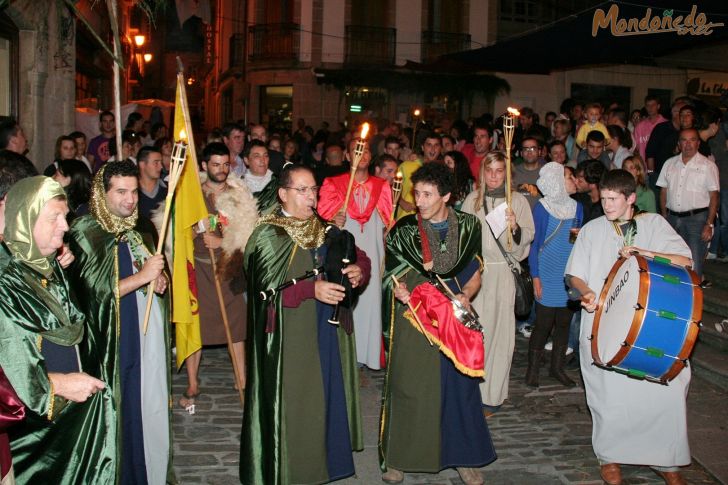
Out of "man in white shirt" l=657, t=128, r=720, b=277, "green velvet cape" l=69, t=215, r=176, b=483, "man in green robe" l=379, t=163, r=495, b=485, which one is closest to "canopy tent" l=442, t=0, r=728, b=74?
"man in white shirt" l=657, t=128, r=720, b=277

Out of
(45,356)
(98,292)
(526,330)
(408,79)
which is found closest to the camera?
(45,356)

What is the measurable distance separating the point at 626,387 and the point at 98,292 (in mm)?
3609

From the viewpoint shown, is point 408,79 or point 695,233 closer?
point 695,233

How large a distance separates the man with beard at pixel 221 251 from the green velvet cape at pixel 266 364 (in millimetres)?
1656

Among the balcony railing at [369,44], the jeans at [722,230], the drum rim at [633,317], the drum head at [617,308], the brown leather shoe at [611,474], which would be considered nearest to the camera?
the drum rim at [633,317]

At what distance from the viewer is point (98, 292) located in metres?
4.79

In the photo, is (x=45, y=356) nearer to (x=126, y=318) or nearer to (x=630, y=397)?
(x=126, y=318)

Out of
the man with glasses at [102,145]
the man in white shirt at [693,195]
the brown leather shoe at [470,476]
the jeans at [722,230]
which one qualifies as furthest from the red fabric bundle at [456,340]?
the man with glasses at [102,145]

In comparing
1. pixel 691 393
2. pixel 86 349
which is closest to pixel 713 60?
pixel 691 393

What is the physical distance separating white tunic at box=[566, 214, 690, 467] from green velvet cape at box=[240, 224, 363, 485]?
209 cm

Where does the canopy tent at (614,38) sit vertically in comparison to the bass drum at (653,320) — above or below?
above

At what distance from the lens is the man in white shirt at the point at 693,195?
31.0ft

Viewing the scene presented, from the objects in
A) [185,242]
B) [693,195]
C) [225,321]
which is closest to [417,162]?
[693,195]

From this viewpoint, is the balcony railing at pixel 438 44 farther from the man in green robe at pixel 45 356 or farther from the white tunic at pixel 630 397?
the man in green robe at pixel 45 356
